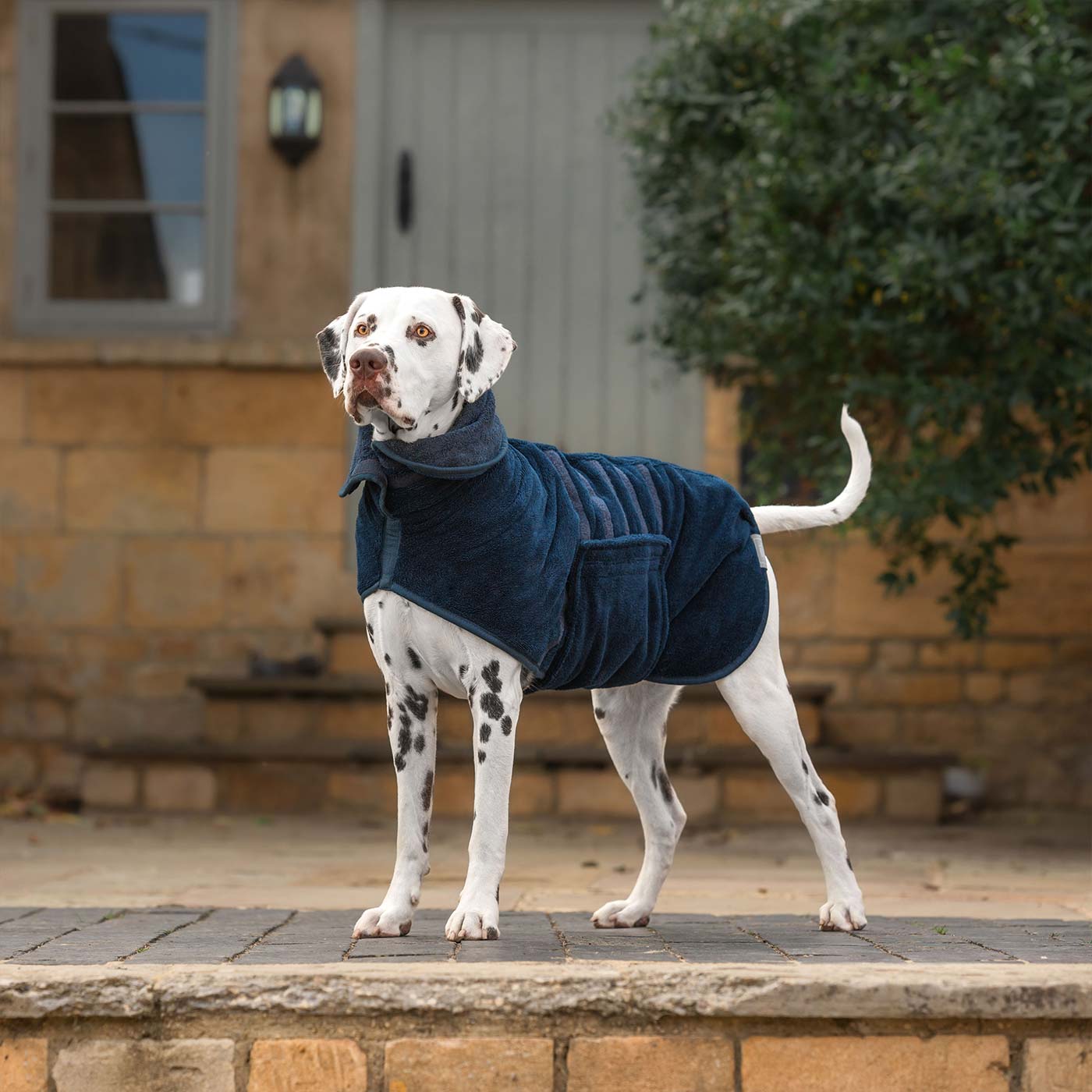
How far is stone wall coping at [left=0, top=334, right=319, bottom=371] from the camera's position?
817 cm

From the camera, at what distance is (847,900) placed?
3.74 metres

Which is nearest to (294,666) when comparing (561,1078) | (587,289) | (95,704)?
(95,704)

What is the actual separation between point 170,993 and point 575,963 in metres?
0.77

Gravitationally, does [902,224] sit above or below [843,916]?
above

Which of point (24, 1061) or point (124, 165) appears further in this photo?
point (124, 165)

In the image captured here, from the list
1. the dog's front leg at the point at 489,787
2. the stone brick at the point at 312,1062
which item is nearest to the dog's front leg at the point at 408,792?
the dog's front leg at the point at 489,787

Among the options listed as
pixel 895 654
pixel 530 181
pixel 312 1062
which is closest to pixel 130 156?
pixel 530 181

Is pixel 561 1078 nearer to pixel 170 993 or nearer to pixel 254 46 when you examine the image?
pixel 170 993

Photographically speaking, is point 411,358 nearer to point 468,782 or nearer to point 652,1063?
point 652,1063

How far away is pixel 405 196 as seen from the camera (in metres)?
8.54

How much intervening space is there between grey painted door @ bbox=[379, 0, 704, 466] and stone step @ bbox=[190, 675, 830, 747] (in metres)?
1.69

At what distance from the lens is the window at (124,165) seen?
8430 mm

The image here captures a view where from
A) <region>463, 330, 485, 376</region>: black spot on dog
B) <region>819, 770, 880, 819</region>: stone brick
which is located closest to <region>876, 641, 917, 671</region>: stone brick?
<region>819, 770, 880, 819</region>: stone brick

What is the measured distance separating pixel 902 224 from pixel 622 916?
3.25m
